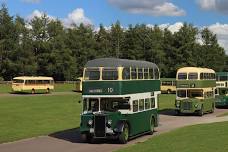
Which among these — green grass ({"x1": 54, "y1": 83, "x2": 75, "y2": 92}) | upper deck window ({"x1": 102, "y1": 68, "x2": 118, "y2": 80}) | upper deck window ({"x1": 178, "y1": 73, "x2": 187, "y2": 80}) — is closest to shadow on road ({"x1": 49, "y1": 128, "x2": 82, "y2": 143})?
upper deck window ({"x1": 102, "y1": 68, "x2": 118, "y2": 80})

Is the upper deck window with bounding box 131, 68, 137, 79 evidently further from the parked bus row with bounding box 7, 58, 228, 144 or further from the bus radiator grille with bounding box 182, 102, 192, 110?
the bus radiator grille with bounding box 182, 102, 192, 110

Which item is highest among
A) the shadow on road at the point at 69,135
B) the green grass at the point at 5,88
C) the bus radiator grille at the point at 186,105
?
the green grass at the point at 5,88

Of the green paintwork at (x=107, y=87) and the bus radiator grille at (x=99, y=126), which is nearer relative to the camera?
the bus radiator grille at (x=99, y=126)

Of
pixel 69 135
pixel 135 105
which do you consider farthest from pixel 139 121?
pixel 69 135

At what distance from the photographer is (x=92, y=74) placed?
2561 centimetres

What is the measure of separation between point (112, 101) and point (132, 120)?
1564 millimetres

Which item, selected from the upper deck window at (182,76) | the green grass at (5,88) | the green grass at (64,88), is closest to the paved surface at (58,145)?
the upper deck window at (182,76)

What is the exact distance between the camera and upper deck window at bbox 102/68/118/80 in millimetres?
25297

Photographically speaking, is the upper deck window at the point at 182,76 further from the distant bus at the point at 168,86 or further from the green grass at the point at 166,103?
the distant bus at the point at 168,86

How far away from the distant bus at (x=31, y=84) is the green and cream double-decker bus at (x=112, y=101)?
5603 cm

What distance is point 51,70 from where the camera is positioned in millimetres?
117938

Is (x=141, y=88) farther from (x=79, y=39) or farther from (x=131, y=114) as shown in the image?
(x=79, y=39)

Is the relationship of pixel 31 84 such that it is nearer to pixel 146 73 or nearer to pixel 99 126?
pixel 146 73

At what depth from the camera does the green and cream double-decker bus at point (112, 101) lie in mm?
24422
